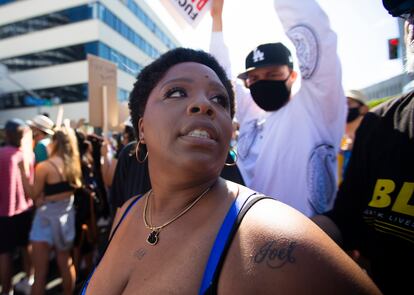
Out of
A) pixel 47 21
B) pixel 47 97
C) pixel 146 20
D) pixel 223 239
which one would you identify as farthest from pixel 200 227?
pixel 146 20

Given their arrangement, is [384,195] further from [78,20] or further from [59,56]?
[59,56]

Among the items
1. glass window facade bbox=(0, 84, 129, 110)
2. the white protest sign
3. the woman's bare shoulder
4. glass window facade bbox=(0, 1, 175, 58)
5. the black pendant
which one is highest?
glass window facade bbox=(0, 1, 175, 58)

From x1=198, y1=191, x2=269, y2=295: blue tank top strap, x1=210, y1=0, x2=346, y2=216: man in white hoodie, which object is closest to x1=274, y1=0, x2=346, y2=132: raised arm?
x1=210, y1=0, x2=346, y2=216: man in white hoodie

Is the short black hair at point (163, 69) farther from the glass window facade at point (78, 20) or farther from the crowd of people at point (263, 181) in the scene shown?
the glass window facade at point (78, 20)

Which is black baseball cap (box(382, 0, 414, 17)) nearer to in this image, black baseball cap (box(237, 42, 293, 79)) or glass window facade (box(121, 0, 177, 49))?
black baseball cap (box(237, 42, 293, 79))

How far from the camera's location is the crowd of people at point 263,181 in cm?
83

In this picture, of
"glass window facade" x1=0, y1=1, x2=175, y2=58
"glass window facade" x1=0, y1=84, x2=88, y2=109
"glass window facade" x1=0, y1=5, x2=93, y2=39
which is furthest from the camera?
"glass window facade" x1=0, y1=84, x2=88, y2=109

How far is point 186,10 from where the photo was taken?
83.0 inches

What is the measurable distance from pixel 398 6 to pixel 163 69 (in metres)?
1.00

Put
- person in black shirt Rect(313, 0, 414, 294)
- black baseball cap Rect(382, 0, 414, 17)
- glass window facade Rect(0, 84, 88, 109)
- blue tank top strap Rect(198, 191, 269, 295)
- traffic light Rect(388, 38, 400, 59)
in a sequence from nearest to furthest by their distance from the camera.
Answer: blue tank top strap Rect(198, 191, 269, 295) → black baseball cap Rect(382, 0, 414, 17) → person in black shirt Rect(313, 0, 414, 294) → traffic light Rect(388, 38, 400, 59) → glass window facade Rect(0, 84, 88, 109)

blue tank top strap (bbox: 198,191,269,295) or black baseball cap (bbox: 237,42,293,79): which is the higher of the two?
black baseball cap (bbox: 237,42,293,79)

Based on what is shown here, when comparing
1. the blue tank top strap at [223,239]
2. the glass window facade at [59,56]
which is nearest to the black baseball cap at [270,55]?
the blue tank top strap at [223,239]

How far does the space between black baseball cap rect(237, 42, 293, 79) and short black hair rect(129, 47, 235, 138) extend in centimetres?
49

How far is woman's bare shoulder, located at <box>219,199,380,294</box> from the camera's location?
0.74 meters
